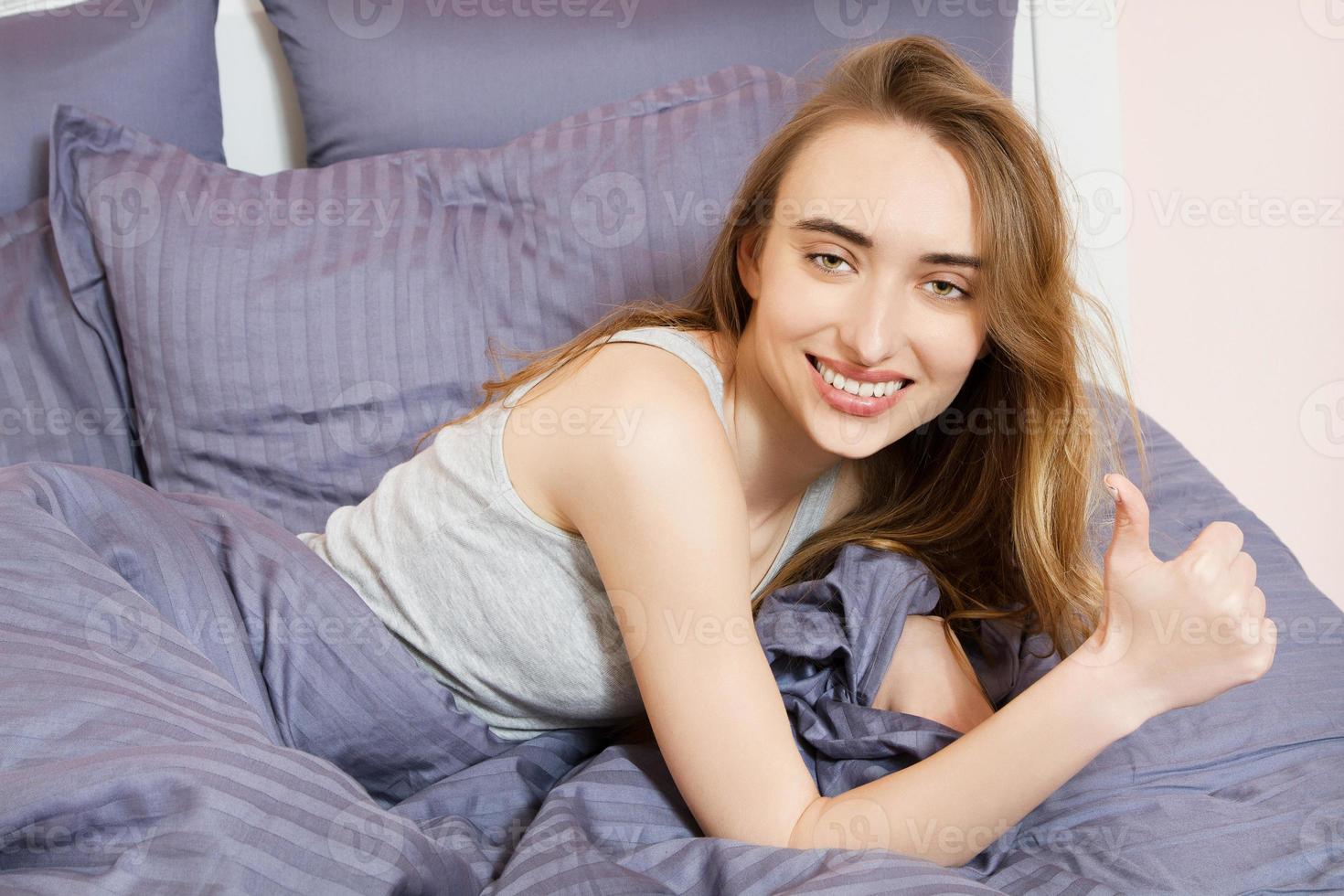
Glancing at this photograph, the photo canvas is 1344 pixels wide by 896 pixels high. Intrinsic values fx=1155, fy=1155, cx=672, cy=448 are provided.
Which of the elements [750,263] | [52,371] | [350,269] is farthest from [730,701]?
[52,371]

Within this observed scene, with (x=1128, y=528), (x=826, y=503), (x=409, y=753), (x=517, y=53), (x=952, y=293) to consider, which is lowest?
(x=409, y=753)

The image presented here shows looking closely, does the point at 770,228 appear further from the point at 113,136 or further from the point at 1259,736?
the point at 113,136

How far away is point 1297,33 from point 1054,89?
553mm

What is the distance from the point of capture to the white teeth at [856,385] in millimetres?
1047

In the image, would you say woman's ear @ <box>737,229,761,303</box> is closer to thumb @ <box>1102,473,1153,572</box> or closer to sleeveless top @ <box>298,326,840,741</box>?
sleeveless top @ <box>298,326,840,741</box>

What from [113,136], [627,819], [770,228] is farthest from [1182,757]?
[113,136]

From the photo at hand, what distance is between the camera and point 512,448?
3.53 ft

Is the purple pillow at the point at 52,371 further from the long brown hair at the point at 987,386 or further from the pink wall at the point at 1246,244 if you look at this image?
the pink wall at the point at 1246,244

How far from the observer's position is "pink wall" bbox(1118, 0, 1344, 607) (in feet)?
6.75

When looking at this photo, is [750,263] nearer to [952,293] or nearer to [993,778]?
[952,293]

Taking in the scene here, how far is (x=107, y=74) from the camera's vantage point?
1581mm

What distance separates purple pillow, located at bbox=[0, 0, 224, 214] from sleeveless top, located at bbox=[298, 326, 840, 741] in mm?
765

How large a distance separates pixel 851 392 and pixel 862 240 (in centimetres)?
14

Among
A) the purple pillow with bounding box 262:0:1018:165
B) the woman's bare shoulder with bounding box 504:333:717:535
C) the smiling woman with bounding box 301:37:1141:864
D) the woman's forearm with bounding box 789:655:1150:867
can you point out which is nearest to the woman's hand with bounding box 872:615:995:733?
the smiling woman with bounding box 301:37:1141:864
